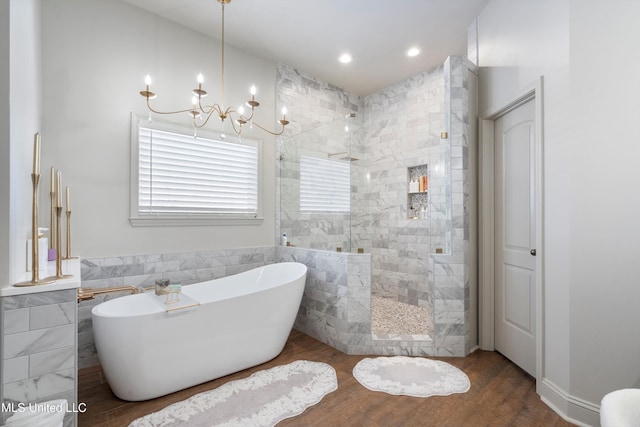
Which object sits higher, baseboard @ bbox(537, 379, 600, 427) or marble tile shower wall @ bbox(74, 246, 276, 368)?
marble tile shower wall @ bbox(74, 246, 276, 368)

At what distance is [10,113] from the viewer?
1394 millimetres

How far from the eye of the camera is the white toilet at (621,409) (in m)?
0.87

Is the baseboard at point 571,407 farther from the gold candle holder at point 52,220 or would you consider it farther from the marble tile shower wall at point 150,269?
the gold candle holder at point 52,220

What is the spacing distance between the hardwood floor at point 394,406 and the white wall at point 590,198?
0.27m

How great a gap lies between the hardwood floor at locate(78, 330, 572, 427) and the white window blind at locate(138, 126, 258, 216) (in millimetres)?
1536

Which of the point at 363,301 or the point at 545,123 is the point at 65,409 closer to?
the point at 363,301

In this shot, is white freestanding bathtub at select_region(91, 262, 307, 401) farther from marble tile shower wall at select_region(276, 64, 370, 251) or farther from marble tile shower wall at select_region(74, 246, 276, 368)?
marble tile shower wall at select_region(276, 64, 370, 251)

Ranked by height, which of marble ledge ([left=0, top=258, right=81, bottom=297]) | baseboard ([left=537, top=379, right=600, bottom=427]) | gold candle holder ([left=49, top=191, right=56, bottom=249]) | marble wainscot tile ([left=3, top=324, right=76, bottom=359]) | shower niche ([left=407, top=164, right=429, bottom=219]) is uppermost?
shower niche ([left=407, top=164, right=429, bottom=219])

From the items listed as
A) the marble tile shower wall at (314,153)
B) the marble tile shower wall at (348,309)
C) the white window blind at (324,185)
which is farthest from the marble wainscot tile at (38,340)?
the white window blind at (324,185)

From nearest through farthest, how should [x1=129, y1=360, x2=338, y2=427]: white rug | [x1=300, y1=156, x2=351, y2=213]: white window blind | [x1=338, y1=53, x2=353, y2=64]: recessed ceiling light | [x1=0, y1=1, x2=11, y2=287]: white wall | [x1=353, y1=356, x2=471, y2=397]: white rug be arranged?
[x1=0, y1=1, x2=11, y2=287]: white wall
[x1=129, y1=360, x2=338, y2=427]: white rug
[x1=353, y1=356, x2=471, y2=397]: white rug
[x1=300, y1=156, x2=351, y2=213]: white window blind
[x1=338, y1=53, x2=353, y2=64]: recessed ceiling light

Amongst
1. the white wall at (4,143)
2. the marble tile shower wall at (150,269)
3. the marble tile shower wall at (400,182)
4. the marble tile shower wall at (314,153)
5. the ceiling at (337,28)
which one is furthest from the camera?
the marble tile shower wall at (400,182)

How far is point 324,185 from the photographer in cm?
339

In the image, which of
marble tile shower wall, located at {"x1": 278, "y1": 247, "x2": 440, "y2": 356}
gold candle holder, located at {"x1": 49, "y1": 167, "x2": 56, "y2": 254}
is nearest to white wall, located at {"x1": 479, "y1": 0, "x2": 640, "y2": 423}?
marble tile shower wall, located at {"x1": 278, "y1": 247, "x2": 440, "y2": 356}

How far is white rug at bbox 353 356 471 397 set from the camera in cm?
217
